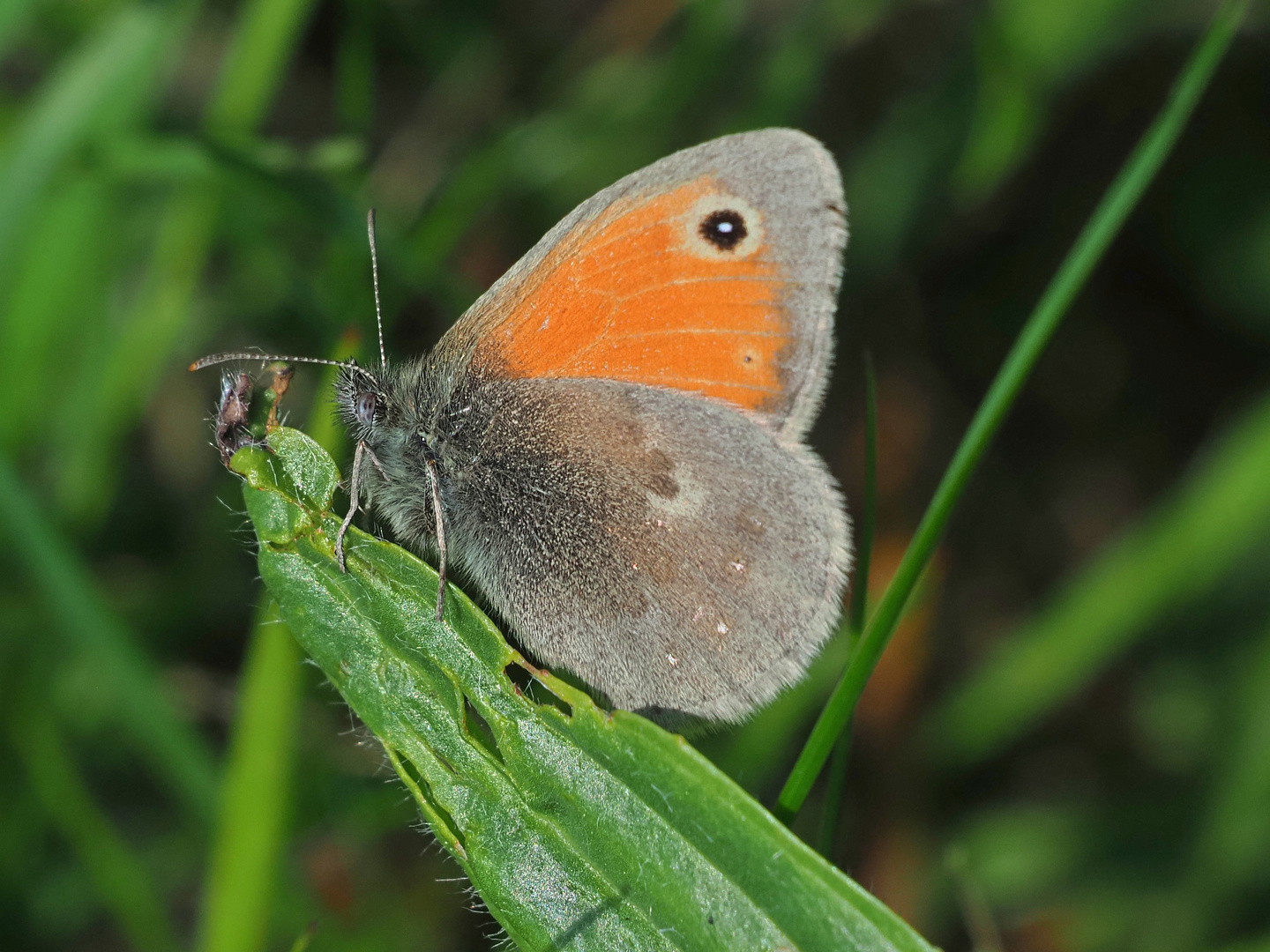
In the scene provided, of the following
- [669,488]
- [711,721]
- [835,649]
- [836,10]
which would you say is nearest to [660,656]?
[711,721]

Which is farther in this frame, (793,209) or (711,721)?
(793,209)

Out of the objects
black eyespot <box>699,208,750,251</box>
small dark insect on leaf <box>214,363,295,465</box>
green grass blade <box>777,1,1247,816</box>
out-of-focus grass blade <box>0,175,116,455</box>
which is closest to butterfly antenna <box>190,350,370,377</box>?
small dark insect on leaf <box>214,363,295,465</box>

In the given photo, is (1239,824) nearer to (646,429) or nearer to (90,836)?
(646,429)

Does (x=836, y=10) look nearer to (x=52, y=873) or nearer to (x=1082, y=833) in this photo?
(x=1082, y=833)

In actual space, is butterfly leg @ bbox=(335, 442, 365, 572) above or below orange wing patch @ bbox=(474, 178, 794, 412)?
below

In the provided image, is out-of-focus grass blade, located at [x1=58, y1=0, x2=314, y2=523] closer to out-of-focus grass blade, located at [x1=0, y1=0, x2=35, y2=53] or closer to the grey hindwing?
out-of-focus grass blade, located at [x1=0, y1=0, x2=35, y2=53]

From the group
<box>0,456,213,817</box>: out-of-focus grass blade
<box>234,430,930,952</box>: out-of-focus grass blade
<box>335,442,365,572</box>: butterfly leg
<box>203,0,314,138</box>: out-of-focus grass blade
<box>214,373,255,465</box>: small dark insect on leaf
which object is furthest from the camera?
<box>203,0,314,138</box>: out-of-focus grass blade
